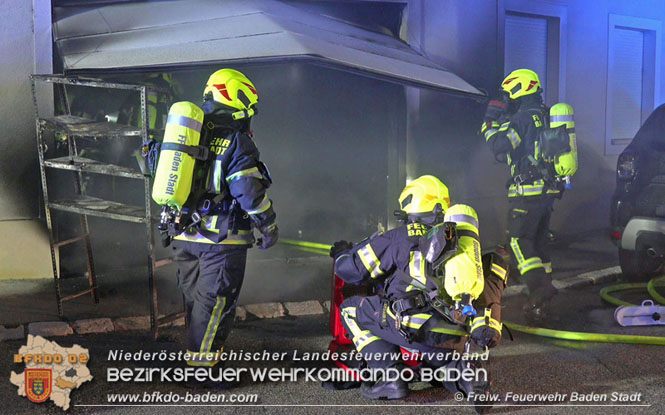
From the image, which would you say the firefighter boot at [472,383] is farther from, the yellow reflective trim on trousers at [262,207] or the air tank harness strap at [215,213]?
the air tank harness strap at [215,213]

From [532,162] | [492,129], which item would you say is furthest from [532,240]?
[492,129]

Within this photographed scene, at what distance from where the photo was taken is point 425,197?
405 centimetres

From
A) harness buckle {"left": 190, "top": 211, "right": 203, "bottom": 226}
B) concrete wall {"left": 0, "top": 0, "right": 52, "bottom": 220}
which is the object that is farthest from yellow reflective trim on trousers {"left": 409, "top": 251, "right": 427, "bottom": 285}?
concrete wall {"left": 0, "top": 0, "right": 52, "bottom": 220}

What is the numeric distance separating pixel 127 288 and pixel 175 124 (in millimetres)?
2644

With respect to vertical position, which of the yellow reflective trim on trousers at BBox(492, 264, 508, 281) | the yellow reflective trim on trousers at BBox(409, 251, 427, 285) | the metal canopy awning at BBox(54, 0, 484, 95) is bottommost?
the yellow reflective trim on trousers at BBox(492, 264, 508, 281)

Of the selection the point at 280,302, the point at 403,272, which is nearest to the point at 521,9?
the point at 280,302

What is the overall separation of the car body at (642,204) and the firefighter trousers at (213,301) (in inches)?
155

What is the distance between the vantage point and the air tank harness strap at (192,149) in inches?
160

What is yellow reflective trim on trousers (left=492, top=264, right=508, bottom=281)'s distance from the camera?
13.2 ft

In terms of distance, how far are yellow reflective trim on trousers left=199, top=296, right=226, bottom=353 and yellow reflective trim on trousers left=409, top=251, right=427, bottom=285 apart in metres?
1.25

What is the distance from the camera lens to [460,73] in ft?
25.2

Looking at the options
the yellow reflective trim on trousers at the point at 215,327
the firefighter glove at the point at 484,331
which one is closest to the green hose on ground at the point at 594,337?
the firefighter glove at the point at 484,331

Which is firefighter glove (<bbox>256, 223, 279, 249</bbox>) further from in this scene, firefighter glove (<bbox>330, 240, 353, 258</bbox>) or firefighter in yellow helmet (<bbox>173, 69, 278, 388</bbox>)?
firefighter glove (<bbox>330, 240, 353, 258</bbox>)

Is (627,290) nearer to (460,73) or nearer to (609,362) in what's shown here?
(609,362)
